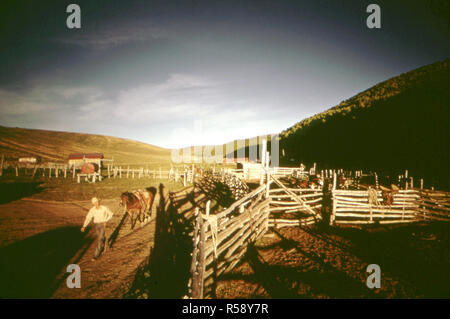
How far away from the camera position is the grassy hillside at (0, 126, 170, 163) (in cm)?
5026

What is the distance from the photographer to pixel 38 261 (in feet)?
18.8

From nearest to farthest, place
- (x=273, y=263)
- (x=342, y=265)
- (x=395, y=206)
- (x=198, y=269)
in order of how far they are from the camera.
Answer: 1. (x=198, y=269)
2. (x=342, y=265)
3. (x=273, y=263)
4. (x=395, y=206)

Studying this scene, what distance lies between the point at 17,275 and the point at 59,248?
1558 millimetres

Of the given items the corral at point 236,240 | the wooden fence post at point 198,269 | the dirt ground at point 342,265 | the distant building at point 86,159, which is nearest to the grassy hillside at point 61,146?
the distant building at point 86,159

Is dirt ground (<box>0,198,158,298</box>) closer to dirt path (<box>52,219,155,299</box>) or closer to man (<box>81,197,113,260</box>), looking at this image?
dirt path (<box>52,219,155,299</box>)

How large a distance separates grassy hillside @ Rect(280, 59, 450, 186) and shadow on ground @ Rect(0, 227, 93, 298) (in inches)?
1066

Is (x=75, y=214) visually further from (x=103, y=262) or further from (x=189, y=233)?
(x=189, y=233)

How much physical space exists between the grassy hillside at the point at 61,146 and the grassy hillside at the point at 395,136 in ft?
193

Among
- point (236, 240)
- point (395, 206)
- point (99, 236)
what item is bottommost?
point (99, 236)

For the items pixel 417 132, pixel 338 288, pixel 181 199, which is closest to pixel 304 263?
pixel 338 288

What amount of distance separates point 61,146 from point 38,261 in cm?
7800

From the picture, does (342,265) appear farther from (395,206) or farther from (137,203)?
(137,203)

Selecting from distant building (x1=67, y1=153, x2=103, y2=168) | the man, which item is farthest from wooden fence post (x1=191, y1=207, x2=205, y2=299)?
distant building (x1=67, y1=153, x2=103, y2=168)

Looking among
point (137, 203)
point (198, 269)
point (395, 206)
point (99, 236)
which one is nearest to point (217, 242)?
point (198, 269)
